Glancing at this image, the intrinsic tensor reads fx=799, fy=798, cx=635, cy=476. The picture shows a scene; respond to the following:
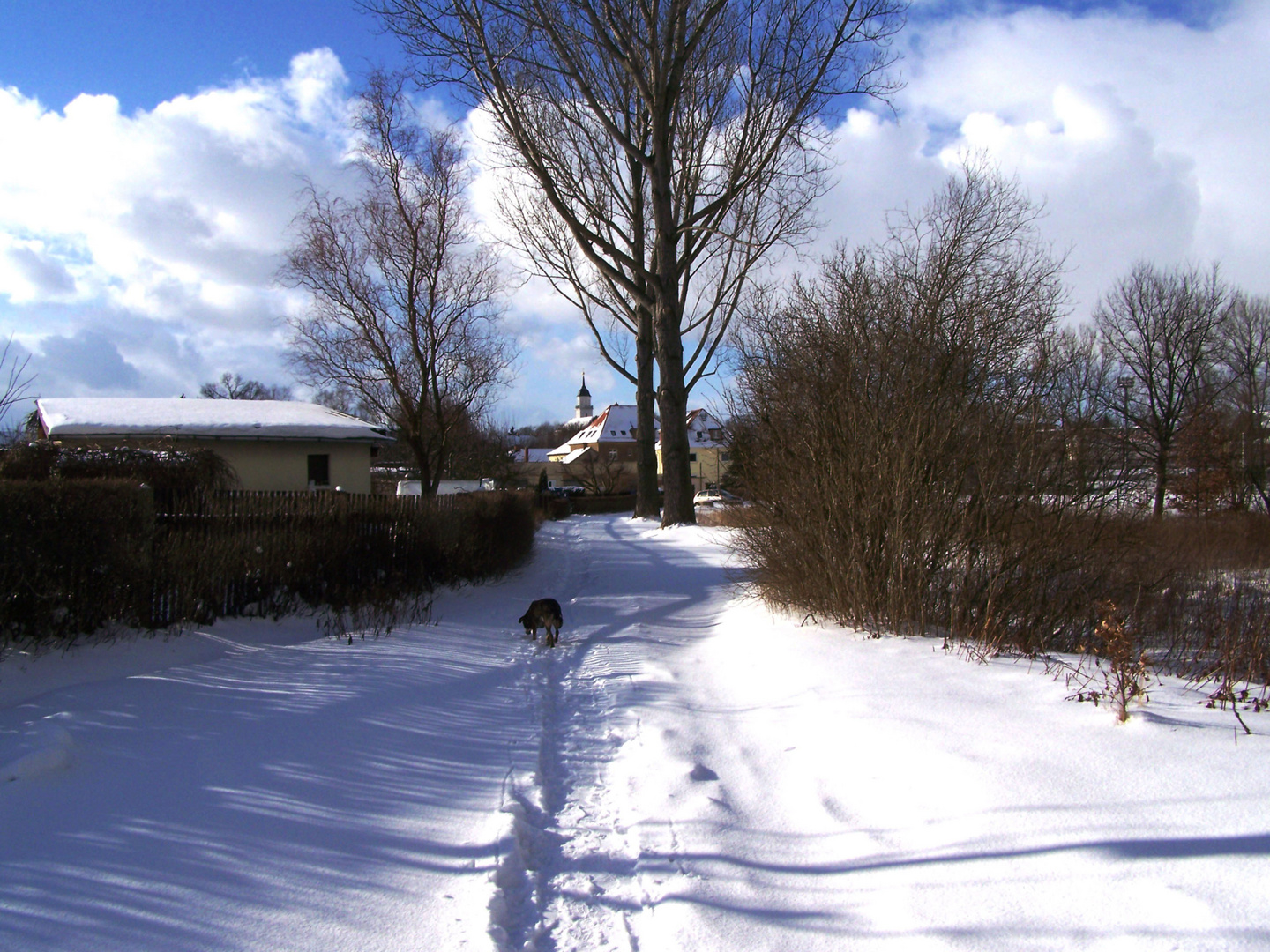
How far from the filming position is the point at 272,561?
9281mm

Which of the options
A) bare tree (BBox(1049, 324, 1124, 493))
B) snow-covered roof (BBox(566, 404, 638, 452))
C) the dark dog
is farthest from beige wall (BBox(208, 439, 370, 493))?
snow-covered roof (BBox(566, 404, 638, 452))

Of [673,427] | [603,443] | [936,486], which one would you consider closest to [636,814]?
[936,486]

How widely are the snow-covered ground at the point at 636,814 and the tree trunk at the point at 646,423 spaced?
1751 cm

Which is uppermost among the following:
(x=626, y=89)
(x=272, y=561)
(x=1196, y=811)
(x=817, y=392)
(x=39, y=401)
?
(x=626, y=89)

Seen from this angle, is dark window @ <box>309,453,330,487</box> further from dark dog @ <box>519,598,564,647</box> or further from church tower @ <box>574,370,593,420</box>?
church tower @ <box>574,370,593,420</box>

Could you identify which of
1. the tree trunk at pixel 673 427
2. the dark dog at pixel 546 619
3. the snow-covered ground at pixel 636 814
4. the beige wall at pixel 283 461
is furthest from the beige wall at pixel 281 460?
the snow-covered ground at pixel 636 814

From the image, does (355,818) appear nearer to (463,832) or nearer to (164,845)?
(463,832)

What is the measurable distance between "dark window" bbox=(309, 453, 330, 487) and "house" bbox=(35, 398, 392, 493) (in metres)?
0.02

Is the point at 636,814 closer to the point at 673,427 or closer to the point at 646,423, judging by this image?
the point at 673,427

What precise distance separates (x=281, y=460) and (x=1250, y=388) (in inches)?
1316

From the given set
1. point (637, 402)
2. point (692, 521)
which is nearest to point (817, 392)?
point (692, 521)

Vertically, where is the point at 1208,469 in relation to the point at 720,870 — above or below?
above

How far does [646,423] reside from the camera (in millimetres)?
25422

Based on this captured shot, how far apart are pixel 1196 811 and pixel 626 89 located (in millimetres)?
17876
